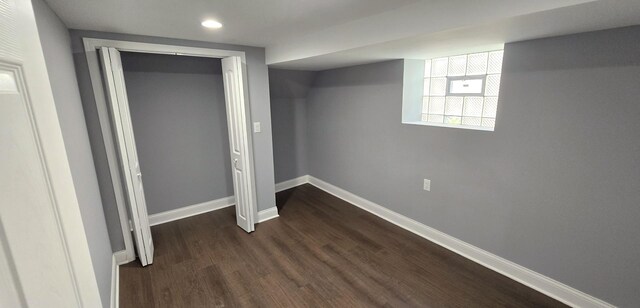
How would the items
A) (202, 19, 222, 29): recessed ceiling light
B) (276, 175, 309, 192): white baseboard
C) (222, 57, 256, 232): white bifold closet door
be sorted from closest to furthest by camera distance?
(202, 19, 222, 29): recessed ceiling light < (222, 57, 256, 232): white bifold closet door < (276, 175, 309, 192): white baseboard

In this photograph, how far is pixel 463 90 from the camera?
262cm

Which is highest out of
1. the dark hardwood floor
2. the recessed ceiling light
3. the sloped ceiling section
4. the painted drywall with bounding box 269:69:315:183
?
the recessed ceiling light

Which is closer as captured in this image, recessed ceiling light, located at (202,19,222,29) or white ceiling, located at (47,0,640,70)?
white ceiling, located at (47,0,640,70)

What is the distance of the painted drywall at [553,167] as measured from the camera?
166 cm

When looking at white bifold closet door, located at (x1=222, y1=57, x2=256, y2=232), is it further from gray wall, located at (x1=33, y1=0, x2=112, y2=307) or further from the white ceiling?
gray wall, located at (x1=33, y1=0, x2=112, y2=307)

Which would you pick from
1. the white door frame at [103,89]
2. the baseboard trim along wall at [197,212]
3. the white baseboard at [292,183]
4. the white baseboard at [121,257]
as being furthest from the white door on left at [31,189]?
the white baseboard at [292,183]

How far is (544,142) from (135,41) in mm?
3385

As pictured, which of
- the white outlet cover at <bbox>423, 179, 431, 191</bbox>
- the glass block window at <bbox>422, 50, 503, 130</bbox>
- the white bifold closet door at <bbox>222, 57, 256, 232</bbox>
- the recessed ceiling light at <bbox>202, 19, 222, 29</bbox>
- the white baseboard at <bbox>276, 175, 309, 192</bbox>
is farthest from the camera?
the white baseboard at <bbox>276, 175, 309, 192</bbox>

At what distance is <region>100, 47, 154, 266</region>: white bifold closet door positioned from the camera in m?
2.07

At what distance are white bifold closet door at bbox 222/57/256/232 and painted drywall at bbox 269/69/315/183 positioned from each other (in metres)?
1.13

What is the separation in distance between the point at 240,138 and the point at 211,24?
1.17m

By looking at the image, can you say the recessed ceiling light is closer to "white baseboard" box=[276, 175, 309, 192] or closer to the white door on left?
the white door on left

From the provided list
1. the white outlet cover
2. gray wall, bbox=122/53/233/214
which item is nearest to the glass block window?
the white outlet cover

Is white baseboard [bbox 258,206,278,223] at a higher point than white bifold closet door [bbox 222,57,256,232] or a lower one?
lower
